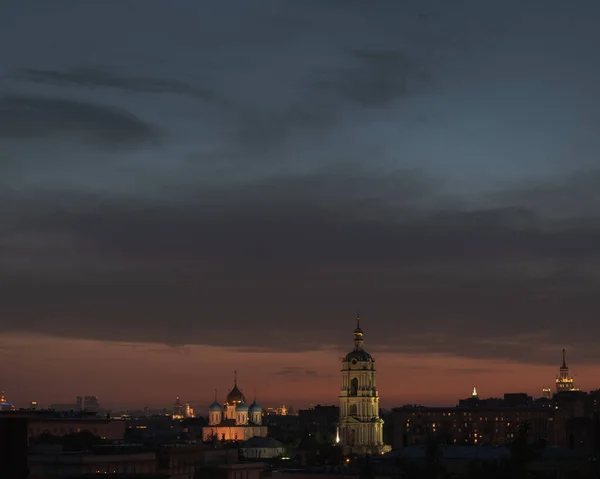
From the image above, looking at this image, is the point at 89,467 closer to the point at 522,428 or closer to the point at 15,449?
the point at 522,428

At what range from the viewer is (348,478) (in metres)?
187

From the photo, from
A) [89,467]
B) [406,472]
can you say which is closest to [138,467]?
[89,467]

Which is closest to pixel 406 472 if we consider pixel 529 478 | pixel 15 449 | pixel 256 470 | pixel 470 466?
pixel 470 466

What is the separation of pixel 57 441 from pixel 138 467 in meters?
35.0

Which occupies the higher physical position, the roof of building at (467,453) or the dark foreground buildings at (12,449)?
the roof of building at (467,453)

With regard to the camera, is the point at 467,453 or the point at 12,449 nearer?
the point at 12,449

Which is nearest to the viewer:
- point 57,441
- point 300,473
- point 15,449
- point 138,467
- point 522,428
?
point 15,449

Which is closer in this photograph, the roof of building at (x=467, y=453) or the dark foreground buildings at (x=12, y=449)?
the dark foreground buildings at (x=12, y=449)

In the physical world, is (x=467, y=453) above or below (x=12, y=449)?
above

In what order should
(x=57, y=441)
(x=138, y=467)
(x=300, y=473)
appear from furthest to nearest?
1. (x=300, y=473)
2. (x=57, y=441)
3. (x=138, y=467)

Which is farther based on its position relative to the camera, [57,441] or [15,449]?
[57,441]

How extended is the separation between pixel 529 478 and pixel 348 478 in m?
66.7

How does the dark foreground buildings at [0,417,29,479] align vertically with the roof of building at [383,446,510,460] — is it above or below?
below

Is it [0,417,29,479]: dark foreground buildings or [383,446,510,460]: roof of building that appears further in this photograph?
[383,446,510,460]: roof of building
